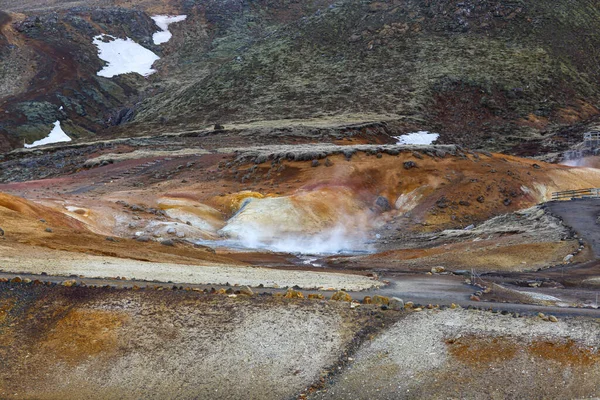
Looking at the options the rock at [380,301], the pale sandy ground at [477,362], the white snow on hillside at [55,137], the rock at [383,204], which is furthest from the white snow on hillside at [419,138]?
the pale sandy ground at [477,362]

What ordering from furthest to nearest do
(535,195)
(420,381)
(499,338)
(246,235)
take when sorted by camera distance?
(535,195) → (246,235) → (499,338) → (420,381)

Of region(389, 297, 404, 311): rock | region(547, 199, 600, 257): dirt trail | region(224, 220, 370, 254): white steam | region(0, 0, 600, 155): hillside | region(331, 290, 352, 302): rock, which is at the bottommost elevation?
region(224, 220, 370, 254): white steam

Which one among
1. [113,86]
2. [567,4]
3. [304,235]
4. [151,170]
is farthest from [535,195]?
[113,86]

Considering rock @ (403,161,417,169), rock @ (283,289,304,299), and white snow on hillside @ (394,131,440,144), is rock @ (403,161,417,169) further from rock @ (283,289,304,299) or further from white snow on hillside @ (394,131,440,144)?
rock @ (283,289,304,299)

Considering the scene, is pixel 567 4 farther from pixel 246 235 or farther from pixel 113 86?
pixel 246 235

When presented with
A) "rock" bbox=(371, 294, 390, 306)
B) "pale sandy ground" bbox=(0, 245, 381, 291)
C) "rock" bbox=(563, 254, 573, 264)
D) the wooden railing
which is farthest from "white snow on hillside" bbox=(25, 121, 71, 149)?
"rock" bbox=(371, 294, 390, 306)

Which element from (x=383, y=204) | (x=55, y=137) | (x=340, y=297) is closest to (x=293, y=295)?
(x=340, y=297)
